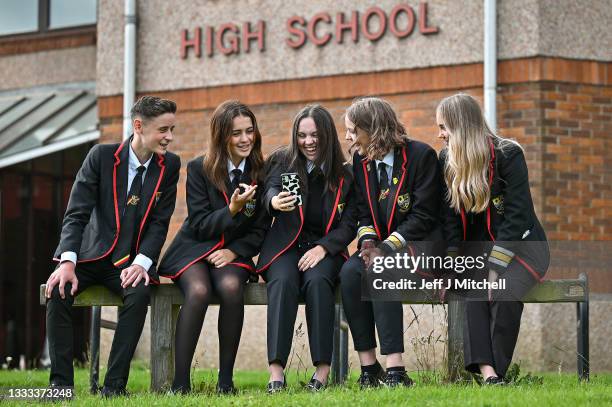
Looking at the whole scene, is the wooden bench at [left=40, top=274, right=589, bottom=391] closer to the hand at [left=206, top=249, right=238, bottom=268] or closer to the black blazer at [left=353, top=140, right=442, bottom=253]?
the hand at [left=206, top=249, right=238, bottom=268]

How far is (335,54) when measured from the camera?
11.9 m

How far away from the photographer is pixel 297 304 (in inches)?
274

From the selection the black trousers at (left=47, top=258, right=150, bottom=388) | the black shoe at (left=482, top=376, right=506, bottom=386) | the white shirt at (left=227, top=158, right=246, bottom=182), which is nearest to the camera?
the black shoe at (left=482, top=376, right=506, bottom=386)

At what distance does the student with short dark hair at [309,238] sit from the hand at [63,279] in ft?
3.69

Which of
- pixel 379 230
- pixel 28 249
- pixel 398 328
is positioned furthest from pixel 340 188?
pixel 28 249

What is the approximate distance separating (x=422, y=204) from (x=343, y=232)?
521 millimetres

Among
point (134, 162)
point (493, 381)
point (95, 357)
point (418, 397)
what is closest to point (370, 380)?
point (493, 381)

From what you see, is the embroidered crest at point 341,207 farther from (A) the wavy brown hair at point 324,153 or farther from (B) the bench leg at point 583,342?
(B) the bench leg at point 583,342

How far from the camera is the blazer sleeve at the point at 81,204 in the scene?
23.5ft

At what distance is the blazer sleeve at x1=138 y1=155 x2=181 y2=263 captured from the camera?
729cm

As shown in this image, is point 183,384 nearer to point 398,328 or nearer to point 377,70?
point 398,328

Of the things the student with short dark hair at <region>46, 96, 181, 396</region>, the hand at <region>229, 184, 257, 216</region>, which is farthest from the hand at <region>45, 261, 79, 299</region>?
the hand at <region>229, 184, 257, 216</region>

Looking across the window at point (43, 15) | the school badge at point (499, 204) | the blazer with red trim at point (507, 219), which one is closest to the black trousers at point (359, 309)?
the blazer with red trim at point (507, 219)

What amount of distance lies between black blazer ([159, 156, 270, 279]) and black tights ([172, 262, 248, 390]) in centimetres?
17
